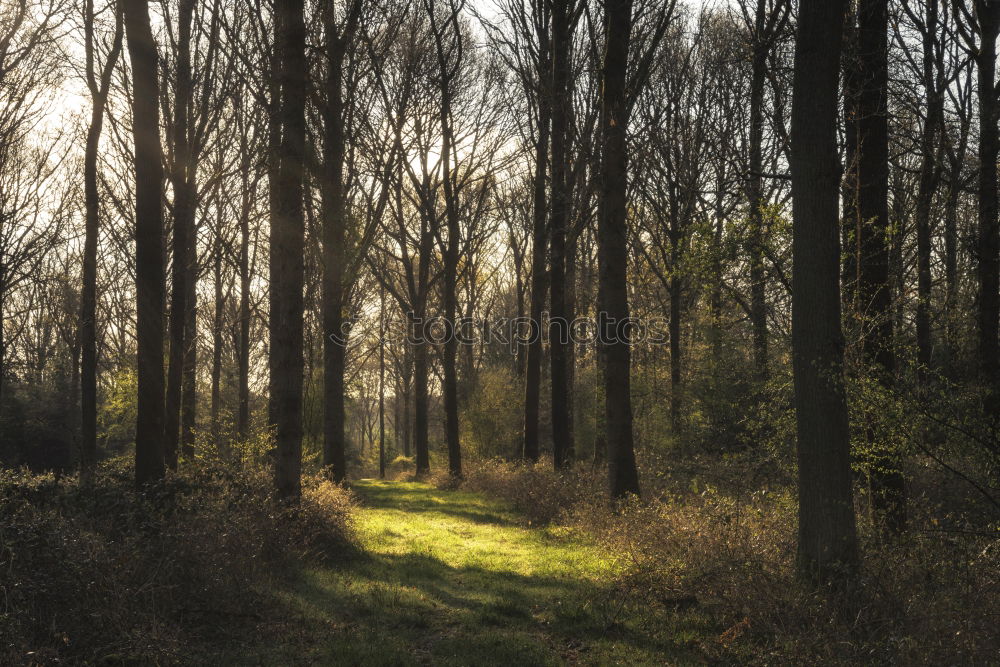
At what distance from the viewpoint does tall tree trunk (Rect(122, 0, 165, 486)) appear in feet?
30.8

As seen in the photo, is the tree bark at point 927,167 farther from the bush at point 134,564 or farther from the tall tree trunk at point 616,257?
the bush at point 134,564

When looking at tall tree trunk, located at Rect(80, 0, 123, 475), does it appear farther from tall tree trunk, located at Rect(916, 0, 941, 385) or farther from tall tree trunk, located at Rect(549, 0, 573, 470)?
tall tree trunk, located at Rect(916, 0, 941, 385)

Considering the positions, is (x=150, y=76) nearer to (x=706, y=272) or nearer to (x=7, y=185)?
(x=706, y=272)

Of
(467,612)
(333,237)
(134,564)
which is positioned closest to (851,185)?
(467,612)

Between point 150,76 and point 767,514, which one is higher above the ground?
point 150,76

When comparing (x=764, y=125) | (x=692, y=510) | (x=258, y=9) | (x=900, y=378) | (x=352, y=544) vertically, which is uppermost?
(x=258, y=9)

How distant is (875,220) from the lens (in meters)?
7.20

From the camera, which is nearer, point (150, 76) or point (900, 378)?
point (900, 378)

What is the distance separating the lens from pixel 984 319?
31.0 ft

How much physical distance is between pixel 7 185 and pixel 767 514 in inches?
720

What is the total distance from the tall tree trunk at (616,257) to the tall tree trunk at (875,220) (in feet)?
13.2

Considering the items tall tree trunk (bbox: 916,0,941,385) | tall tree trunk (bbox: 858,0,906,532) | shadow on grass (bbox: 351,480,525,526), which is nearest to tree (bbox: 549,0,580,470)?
shadow on grass (bbox: 351,480,525,526)

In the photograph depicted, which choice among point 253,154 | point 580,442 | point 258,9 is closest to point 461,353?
point 580,442

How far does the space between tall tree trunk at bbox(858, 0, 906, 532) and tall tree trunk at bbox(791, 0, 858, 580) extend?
3.69ft
